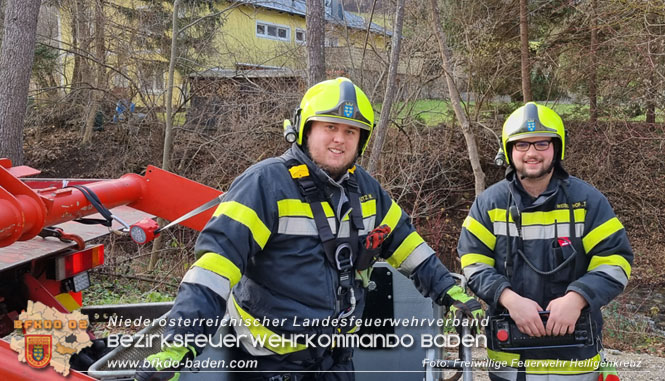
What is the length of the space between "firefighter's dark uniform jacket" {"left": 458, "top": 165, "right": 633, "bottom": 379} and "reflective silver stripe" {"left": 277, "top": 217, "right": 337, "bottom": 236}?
0.91 m

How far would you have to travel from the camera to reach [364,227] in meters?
2.67

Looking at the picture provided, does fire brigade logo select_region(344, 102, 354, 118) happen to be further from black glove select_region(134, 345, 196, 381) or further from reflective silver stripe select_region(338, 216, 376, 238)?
black glove select_region(134, 345, 196, 381)

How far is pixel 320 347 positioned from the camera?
2551mm

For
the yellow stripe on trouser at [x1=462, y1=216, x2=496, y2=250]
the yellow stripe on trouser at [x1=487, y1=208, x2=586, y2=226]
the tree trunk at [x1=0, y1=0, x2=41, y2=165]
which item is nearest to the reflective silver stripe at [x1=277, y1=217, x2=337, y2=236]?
the yellow stripe on trouser at [x1=462, y1=216, x2=496, y2=250]

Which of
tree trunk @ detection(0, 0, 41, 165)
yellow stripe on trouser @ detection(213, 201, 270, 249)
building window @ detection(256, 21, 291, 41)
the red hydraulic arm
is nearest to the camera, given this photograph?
yellow stripe on trouser @ detection(213, 201, 270, 249)

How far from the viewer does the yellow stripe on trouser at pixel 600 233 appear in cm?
281

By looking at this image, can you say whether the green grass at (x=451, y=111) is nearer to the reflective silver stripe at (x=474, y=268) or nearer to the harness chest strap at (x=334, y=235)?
the reflective silver stripe at (x=474, y=268)

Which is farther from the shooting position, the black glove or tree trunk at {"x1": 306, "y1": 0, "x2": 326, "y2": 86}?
tree trunk at {"x1": 306, "y1": 0, "x2": 326, "y2": 86}

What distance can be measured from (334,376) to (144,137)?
13105 millimetres

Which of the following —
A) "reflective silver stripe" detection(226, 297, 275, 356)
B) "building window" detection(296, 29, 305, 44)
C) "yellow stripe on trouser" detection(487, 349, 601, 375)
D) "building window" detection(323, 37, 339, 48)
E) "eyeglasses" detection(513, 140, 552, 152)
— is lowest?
"yellow stripe on trouser" detection(487, 349, 601, 375)

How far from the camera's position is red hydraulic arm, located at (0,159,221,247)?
257 cm

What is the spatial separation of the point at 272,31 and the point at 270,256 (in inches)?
566

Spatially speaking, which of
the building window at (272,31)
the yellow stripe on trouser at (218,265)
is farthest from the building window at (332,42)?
the yellow stripe on trouser at (218,265)

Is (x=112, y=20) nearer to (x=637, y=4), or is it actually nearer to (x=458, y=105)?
(x=458, y=105)
